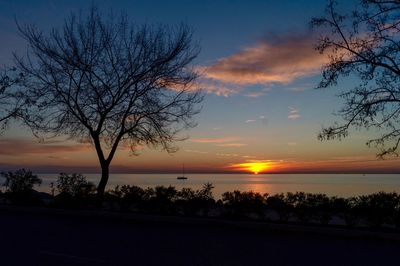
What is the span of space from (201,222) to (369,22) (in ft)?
26.5

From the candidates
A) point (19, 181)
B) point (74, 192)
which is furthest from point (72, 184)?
point (19, 181)

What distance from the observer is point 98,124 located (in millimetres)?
21219

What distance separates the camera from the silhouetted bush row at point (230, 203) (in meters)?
14.2

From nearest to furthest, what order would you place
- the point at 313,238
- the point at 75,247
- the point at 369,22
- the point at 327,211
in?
the point at 75,247
the point at 313,238
the point at 327,211
the point at 369,22

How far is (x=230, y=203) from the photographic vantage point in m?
16.7

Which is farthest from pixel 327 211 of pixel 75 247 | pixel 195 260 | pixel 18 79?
pixel 18 79

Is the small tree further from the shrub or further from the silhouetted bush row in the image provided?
the shrub

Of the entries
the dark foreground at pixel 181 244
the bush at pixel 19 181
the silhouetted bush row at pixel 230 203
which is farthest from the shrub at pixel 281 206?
the bush at pixel 19 181

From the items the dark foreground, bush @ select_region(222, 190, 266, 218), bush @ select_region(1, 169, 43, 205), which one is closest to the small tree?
bush @ select_region(1, 169, 43, 205)

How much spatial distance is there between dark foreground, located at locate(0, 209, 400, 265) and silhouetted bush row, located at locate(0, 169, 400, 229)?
4.93 feet

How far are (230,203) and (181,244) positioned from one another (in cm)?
522

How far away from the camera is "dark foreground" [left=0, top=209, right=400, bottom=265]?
9828mm

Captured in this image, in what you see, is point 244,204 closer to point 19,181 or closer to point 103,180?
point 103,180

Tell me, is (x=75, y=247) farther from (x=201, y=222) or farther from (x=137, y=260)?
(x=201, y=222)
